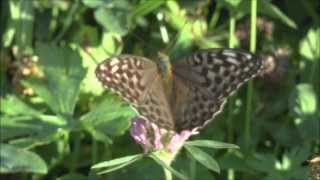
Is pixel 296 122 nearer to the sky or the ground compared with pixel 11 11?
nearer to the ground

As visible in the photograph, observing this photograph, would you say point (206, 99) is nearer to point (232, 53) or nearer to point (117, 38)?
point (232, 53)

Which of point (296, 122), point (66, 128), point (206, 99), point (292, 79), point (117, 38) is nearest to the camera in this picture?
point (206, 99)

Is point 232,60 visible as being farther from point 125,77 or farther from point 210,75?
point 125,77

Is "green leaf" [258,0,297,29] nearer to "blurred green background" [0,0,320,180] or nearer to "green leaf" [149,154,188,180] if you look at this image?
"blurred green background" [0,0,320,180]

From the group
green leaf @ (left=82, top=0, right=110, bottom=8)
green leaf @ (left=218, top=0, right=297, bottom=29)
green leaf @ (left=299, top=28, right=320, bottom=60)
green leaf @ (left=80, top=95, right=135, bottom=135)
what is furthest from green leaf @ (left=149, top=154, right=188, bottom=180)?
green leaf @ (left=299, top=28, right=320, bottom=60)

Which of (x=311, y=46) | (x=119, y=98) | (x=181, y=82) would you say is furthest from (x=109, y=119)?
(x=311, y=46)

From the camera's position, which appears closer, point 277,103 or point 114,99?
point 114,99

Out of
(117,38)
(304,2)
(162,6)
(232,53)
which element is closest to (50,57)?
(117,38)
